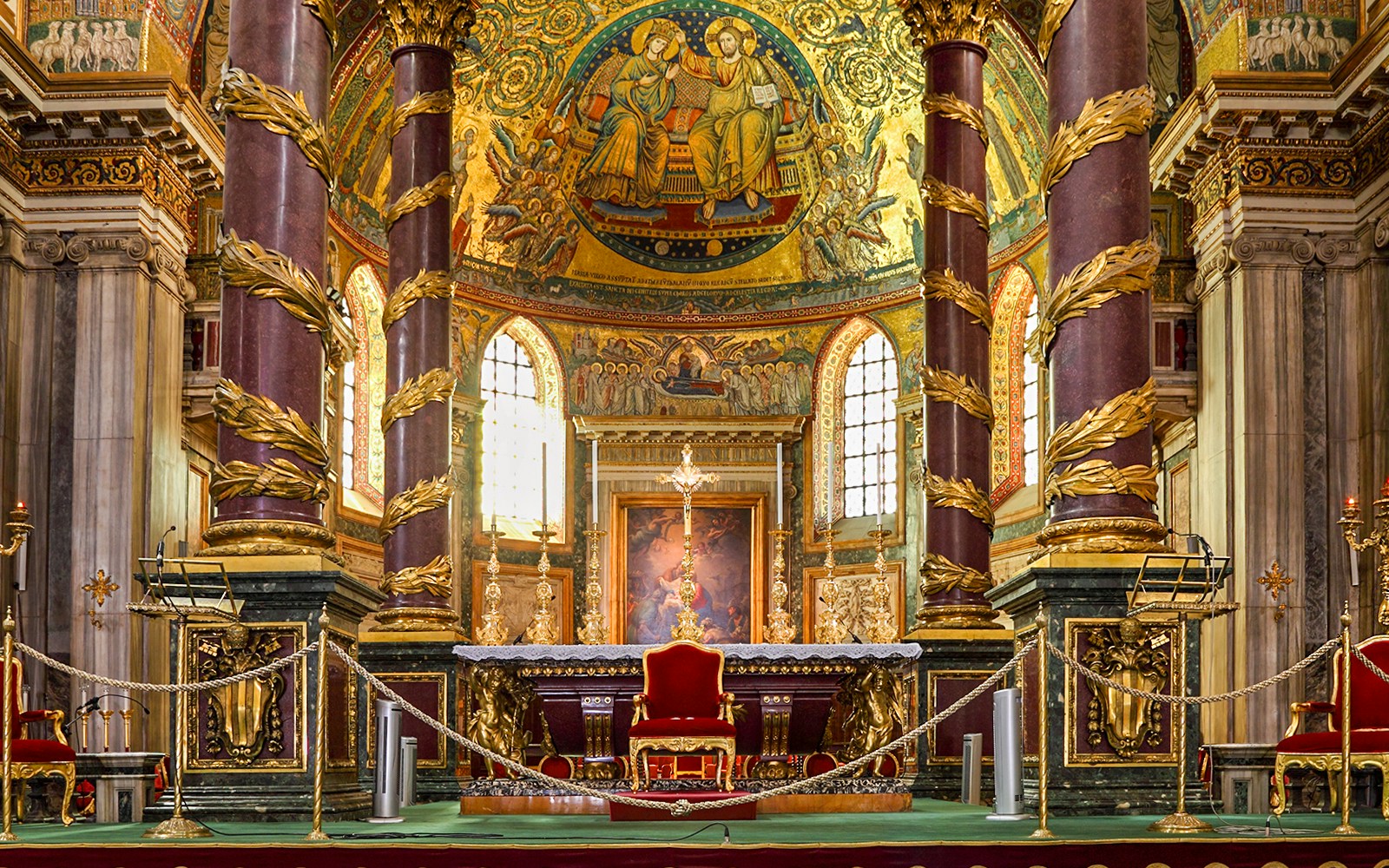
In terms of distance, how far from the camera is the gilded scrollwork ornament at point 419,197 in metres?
15.1

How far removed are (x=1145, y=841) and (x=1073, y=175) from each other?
4.15 meters

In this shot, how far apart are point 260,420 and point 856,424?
60.7 feet

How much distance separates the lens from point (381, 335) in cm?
2498

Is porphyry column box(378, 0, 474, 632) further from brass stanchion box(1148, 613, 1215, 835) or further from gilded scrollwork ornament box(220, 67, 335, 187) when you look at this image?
brass stanchion box(1148, 613, 1215, 835)

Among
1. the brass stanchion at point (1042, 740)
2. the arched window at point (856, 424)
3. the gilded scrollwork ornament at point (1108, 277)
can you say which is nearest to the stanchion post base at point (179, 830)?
the brass stanchion at point (1042, 740)

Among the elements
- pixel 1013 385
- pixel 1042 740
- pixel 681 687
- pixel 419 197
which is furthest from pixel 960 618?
pixel 1013 385

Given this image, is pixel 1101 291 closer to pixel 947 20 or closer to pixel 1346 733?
pixel 1346 733

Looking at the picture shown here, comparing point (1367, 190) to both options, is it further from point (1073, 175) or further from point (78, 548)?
point (78, 548)

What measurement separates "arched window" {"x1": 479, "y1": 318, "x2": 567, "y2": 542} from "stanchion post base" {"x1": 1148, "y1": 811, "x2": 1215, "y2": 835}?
19.0m

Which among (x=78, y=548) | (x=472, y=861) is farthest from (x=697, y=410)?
(x=472, y=861)

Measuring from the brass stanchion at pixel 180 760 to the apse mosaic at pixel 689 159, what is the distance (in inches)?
603

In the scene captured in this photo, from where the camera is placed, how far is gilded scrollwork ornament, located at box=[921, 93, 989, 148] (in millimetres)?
14938

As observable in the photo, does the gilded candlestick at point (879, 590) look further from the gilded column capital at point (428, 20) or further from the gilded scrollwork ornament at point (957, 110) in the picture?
the gilded column capital at point (428, 20)

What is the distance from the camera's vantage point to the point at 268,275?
970 cm
